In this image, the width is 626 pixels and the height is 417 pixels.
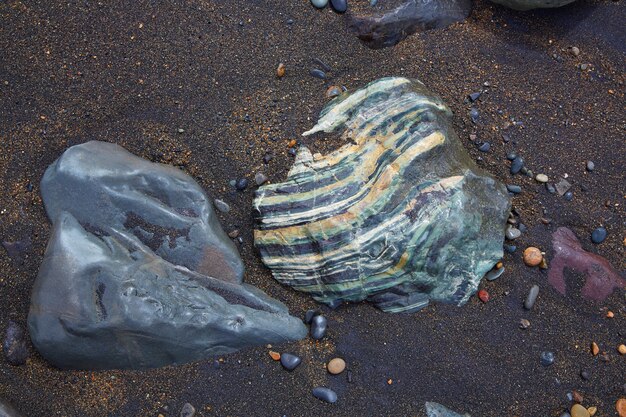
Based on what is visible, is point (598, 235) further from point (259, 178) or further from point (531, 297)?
point (259, 178)

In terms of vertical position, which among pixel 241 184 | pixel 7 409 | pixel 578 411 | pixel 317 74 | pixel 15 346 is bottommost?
pixel 578 411

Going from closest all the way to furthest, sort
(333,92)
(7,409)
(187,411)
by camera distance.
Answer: (7,409) → (187,411) → (333,92)

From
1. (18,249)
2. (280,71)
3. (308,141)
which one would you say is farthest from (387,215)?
(18,249)

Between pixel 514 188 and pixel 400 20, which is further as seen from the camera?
pixel 400 20

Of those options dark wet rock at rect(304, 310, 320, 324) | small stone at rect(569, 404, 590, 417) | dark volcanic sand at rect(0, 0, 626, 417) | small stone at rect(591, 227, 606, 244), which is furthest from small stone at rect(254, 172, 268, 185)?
small stone at rect(569, 404, 590, 417)

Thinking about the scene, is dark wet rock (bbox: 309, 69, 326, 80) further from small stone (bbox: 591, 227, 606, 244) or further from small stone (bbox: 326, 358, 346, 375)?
small stone (bbox: 591, 227, 606, 244)

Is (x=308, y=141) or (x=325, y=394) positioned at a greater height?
(x=308, y=141)

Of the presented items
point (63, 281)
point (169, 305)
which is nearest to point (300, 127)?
point (169, 305)
